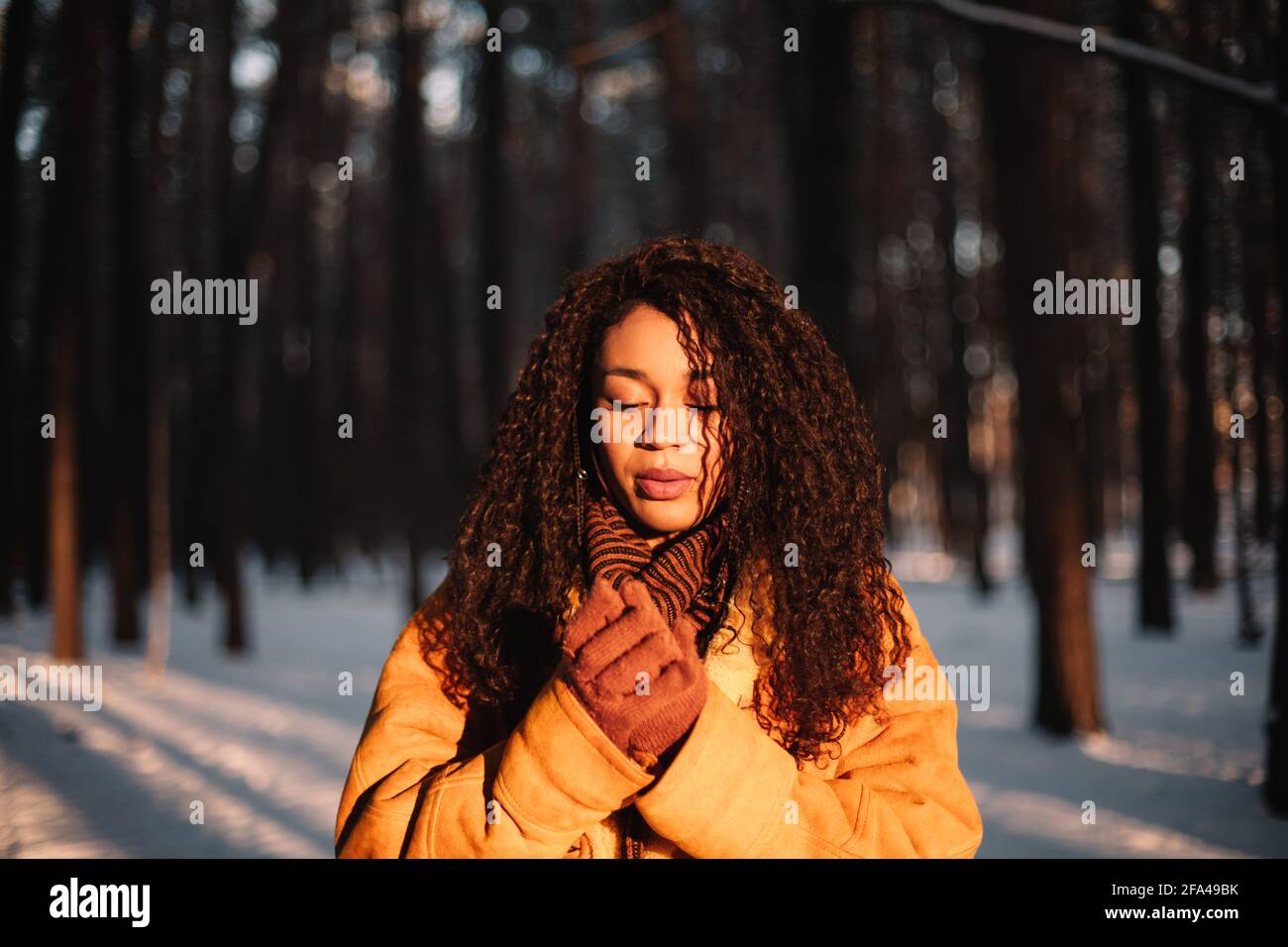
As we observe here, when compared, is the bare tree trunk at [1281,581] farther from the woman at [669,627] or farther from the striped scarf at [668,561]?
the striped scarf at [668,561]

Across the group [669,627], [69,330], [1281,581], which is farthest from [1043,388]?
[69,330]

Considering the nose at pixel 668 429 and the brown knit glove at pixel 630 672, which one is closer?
the brown knit glove at pixel 630 672

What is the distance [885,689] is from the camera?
5.22ft

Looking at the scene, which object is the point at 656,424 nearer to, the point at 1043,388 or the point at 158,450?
the point at 1043,388

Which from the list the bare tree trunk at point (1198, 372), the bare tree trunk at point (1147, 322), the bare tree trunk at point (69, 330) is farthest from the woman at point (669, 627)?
the bare tree trunk at point (1198, 372)

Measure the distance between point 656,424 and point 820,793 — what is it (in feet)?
2.21

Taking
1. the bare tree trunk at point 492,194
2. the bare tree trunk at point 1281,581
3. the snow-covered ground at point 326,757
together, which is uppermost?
the bare tree trunk at point 492,194

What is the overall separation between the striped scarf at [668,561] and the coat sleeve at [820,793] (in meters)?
0.21

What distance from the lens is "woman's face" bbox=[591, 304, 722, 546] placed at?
1.55 m

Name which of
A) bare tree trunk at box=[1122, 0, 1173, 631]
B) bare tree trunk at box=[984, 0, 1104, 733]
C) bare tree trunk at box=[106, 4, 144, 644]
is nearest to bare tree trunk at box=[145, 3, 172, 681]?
bare tree trunk at box=[106, 4, 144, 644]

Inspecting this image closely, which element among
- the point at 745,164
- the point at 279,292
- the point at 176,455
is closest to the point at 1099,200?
the point at 745,164

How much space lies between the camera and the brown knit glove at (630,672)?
1.26 meters
